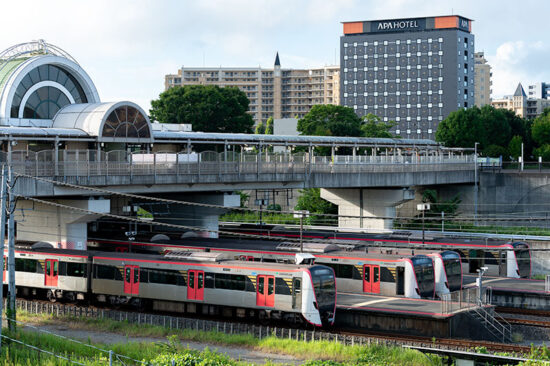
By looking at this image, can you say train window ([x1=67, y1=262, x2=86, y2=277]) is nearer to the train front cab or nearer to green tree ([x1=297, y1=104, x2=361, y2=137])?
the train front cab

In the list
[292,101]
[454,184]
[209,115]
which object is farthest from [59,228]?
[292,101]

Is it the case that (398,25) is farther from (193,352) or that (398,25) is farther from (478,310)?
Result: (193,352)

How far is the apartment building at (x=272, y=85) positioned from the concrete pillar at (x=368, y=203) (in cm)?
11159

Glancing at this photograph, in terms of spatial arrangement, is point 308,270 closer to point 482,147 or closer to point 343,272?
point 343,272

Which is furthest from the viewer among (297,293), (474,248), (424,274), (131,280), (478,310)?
(474,248)

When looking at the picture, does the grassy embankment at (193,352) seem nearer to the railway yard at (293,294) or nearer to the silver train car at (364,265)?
the railway yard at (293,294)

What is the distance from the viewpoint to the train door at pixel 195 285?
112 ft

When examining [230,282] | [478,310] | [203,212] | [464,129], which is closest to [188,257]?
[230,282]

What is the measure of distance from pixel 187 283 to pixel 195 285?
1.45ft

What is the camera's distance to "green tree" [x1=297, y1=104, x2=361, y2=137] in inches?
4311

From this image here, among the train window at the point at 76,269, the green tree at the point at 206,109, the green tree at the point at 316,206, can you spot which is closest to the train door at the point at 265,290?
the train window at the point at 76,269

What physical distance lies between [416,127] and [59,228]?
107930mm

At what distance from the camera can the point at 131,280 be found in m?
36.1

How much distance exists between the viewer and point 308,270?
3130cm
